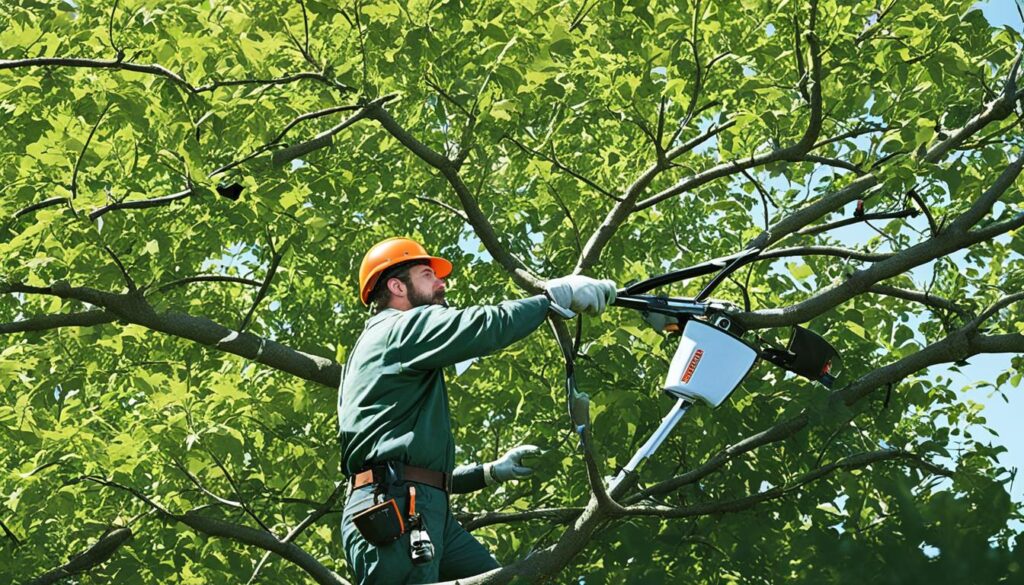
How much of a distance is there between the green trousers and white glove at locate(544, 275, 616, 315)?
97 centimetres

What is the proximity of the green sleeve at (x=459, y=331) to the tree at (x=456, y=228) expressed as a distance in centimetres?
139

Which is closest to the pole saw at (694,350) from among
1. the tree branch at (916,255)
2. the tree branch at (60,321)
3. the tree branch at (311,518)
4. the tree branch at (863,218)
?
the tree branch at (916,255)

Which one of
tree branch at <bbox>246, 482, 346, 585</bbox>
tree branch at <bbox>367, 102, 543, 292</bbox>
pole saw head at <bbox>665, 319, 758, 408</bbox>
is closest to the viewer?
pole saw head at <bbox>665, 319, 758, 408</bbox>

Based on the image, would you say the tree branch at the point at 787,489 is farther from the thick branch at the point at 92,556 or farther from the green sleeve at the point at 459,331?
the thick branch at the point at 92,556

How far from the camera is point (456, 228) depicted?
1056 centimetres

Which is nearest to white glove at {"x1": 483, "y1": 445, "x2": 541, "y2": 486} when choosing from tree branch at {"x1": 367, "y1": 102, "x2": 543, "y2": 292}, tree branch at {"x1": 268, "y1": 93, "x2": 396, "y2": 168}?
tree branch at {"x1": 367, "y1": 102, "x2": 543, "y2": 292}

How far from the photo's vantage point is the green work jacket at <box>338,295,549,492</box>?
524cm

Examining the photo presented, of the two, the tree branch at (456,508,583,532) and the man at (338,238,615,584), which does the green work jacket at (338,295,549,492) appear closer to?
the man at (338,238,615,584)

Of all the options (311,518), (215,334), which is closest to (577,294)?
(215,334)

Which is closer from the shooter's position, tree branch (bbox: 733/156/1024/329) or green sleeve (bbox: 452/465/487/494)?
green sleeve (bbox: 452/465/487/494)

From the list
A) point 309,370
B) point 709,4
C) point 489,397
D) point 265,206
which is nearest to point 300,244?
point 265,206

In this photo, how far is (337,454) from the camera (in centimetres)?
938

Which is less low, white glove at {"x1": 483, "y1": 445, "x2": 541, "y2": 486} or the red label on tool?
the red label on tool

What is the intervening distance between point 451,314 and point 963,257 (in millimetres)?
7453
